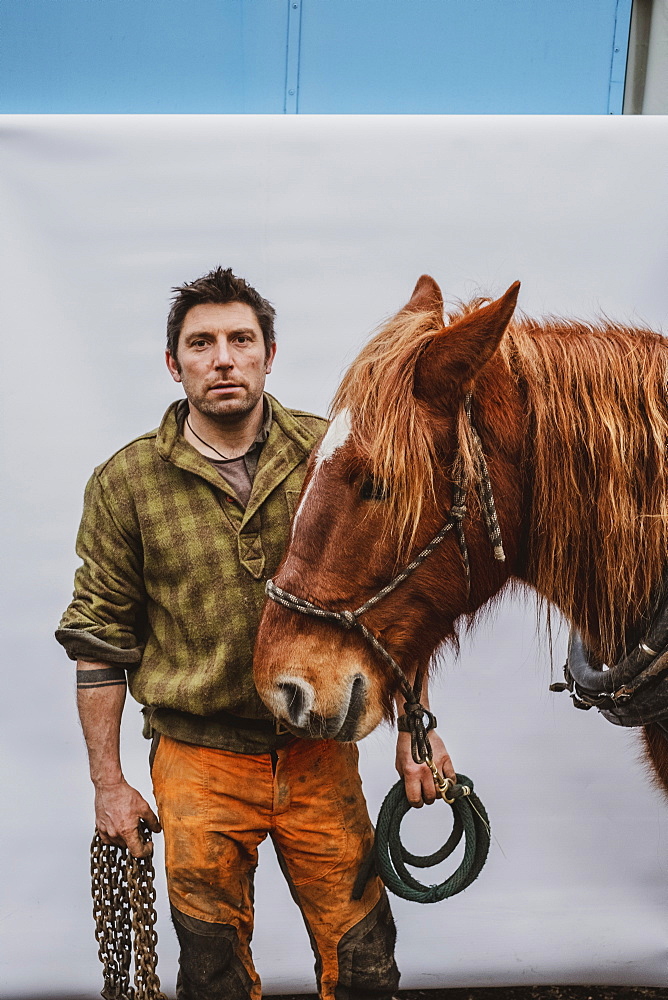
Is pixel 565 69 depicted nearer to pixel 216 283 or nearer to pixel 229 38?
pixel 229 38

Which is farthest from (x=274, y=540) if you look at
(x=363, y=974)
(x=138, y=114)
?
(x=138, y=114)

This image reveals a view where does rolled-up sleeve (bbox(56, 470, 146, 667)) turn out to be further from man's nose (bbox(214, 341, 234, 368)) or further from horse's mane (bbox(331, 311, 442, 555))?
horse's mane (bbox(331, 311, 442, 555))

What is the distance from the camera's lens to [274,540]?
196cm

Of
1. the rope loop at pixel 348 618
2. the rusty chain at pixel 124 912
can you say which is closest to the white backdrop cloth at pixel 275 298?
the rusty chain at pixel 124 912

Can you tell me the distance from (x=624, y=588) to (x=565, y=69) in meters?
1.92

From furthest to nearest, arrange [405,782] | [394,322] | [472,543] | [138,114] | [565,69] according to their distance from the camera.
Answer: [565,69], [138,114], [405,782], [394,322], [472,543]

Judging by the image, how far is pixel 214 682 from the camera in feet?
6.22

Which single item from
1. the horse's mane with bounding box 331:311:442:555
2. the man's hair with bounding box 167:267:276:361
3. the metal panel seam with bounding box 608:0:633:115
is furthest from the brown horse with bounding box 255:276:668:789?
the metal panel seam with bounding box 608:0:633:115

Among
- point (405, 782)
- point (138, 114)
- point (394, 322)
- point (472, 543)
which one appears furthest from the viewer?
point (138, 114)

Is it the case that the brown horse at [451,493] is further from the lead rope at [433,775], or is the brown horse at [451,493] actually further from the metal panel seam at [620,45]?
the metal panel seam at [620,45]

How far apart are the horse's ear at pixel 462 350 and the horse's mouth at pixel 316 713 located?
0.53 m

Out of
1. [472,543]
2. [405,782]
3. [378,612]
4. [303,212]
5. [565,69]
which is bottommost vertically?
[405,782]

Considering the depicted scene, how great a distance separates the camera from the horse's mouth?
1501 mm

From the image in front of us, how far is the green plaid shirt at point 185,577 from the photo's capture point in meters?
1.93
